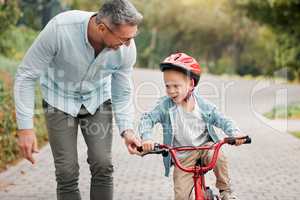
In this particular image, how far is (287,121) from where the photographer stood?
1720 cm

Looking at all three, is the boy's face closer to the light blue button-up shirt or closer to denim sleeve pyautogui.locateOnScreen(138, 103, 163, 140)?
denim sleeve pyautogui.locateOnScreen(138, 103, 163, 140)

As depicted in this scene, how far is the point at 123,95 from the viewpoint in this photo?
5.40 m

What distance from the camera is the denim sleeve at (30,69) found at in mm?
4789

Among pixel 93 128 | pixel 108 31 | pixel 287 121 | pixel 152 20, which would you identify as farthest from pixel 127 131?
pixel 152 20

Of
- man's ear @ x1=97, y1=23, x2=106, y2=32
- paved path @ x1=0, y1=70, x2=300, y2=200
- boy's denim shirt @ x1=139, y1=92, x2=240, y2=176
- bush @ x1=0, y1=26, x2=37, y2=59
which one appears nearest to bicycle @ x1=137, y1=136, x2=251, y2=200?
boy's denim shirt @ x1=139, y1=92, x2=240, y2=176

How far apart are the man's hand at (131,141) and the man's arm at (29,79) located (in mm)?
688

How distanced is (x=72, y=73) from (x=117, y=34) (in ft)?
2.15

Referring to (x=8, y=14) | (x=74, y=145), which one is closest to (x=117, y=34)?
(x=74, y=145)

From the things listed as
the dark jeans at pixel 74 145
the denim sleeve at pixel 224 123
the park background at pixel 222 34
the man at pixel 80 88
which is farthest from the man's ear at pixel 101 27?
the park background at pixel 222 34

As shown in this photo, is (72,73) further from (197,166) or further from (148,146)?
(197,166)

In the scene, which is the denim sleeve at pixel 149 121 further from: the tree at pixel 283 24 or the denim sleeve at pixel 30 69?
the tree at pixel 283 24

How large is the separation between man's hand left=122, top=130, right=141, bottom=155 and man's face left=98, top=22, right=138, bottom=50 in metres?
0.74

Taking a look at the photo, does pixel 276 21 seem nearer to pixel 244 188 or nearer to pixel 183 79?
pixel 244 188

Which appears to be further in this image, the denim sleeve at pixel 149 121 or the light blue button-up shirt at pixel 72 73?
the denim sleeve at pixel 149 121
